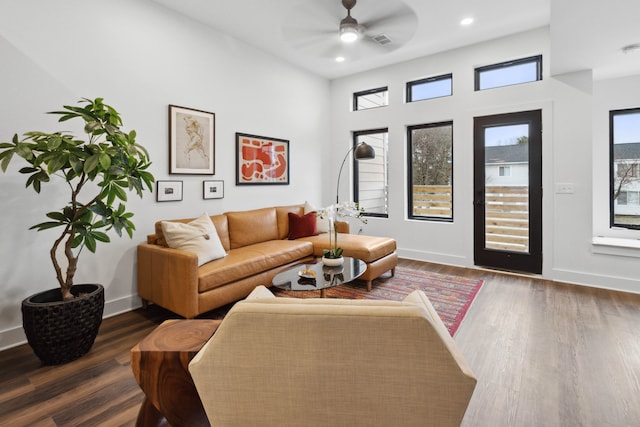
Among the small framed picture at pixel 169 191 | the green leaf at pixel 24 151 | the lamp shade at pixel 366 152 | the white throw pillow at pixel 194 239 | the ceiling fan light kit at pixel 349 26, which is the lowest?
the white throw pillow at pixel 194 239

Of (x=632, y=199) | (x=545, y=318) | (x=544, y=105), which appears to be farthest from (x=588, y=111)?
(x=545, y=318)

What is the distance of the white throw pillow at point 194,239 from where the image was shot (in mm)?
2998

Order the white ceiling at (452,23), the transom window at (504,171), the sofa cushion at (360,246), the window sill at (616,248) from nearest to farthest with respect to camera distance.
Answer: the white ceiling at (452,23) < the window sill at (616,248) < the sofa cushion at (360,246) < the transom window at (504,171)

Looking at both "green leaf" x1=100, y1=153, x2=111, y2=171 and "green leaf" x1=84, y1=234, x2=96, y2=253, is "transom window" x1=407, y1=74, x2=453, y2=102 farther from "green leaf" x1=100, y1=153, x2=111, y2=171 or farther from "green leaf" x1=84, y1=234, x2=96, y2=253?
"green leaf" x1=84, y1=234, x2=96, y2=253

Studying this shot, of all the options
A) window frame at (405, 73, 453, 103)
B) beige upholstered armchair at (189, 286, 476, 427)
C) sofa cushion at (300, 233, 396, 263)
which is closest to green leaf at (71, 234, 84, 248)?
beige upholstered armchair at (189, 286, 476, 427)

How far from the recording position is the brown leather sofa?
2750mm

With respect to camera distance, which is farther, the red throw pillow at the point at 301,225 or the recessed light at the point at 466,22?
the red throw pillow at the point at 301,225

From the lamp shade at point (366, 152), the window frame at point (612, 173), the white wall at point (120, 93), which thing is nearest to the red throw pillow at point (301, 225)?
the white wall at point (120, 93)

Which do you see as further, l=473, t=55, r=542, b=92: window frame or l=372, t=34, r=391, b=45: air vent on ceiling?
l=473, t=55, r=542, b=92: window frame

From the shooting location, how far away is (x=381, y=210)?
5621 millimetres

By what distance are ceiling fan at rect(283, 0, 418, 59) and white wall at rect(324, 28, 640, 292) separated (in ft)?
4.20

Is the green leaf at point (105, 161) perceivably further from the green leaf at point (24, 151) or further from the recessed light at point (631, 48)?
the recessed light at point (631, 48)

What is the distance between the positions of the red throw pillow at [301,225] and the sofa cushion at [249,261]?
29 centimetres

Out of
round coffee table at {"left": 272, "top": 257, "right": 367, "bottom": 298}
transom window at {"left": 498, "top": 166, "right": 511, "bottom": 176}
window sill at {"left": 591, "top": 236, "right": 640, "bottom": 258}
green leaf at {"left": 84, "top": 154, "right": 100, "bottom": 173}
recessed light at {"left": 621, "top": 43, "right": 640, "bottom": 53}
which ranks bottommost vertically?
round coffee table at {"left": 272, "top": 257, "right": 367, "bottom": 298}
